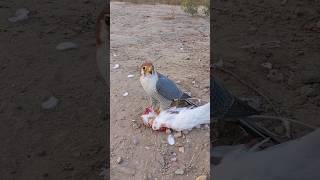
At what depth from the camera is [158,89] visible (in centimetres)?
255

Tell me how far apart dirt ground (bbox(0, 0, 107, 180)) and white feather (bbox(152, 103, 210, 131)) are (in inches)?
10.6

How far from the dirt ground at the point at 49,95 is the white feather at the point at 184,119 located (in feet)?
0.88

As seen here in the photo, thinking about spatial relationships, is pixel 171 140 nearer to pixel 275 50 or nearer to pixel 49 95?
pixel 49 95

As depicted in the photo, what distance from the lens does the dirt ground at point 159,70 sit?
239 centimetres

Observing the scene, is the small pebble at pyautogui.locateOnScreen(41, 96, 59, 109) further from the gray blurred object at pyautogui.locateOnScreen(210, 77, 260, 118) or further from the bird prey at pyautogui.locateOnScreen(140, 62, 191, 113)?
the gray blurred object at pyautogui.locateOnScreen(210, 77, 260, 118)

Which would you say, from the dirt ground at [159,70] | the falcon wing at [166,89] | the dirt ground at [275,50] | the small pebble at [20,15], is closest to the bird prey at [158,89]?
the falcon wing at [166,89]

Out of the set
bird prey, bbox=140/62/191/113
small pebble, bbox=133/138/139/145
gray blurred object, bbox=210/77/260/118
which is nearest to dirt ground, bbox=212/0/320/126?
gray blurred object, bbox=210/77/260/118

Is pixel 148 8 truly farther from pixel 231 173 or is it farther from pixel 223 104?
pixel 231 173

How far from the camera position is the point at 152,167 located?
2365mm

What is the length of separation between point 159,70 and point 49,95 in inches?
24.0

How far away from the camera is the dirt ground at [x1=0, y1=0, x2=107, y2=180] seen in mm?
2432

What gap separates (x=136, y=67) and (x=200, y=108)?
2.25ft

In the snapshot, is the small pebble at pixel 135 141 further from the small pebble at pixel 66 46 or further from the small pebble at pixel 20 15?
the small pebble at pixel 20 15

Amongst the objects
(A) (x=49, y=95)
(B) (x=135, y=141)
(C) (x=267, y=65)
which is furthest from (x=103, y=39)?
(C) (x=267, y=65)
